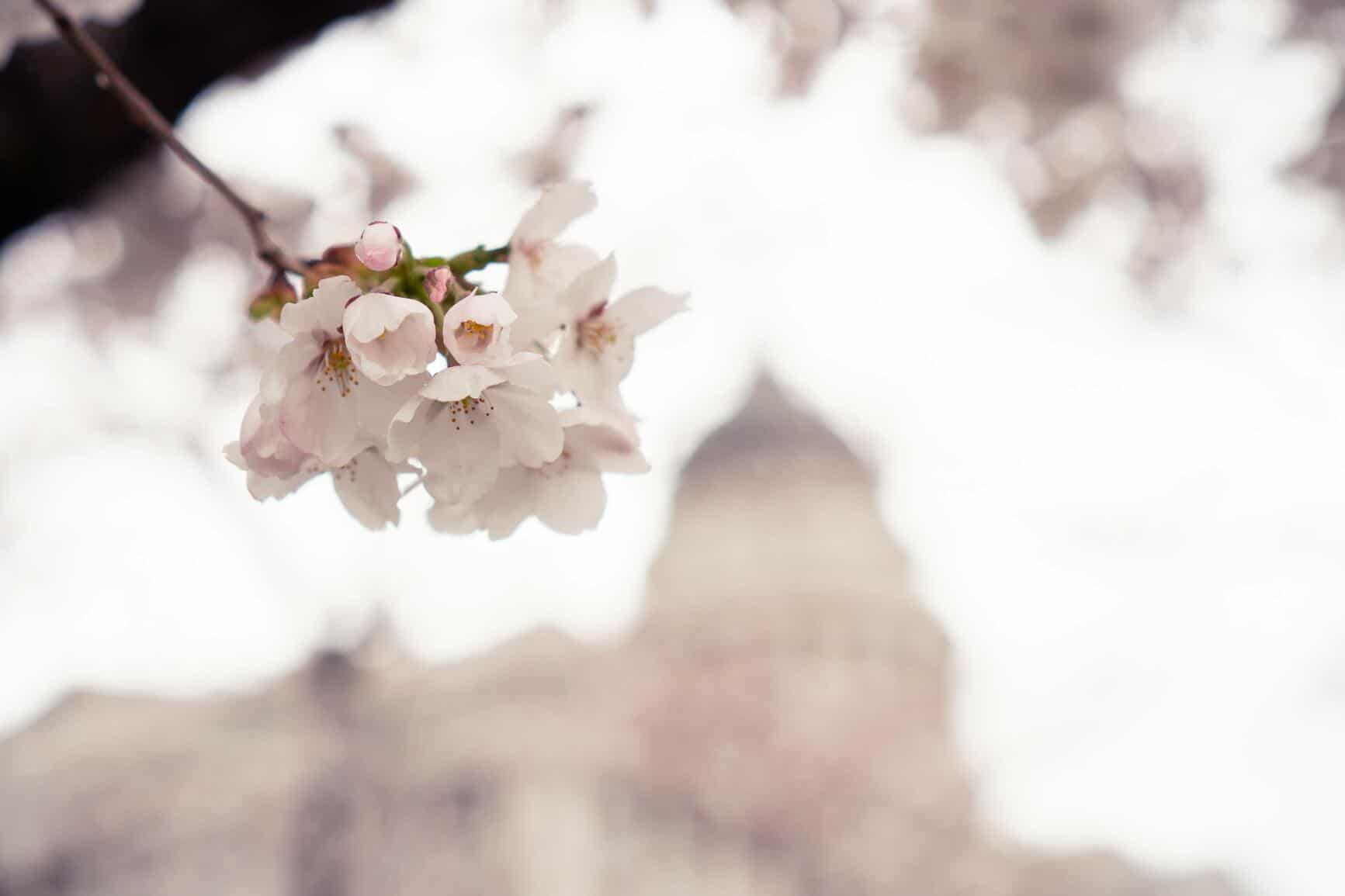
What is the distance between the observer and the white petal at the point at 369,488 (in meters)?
0.32

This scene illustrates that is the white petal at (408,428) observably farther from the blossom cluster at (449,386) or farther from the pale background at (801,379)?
the pale background at (801,379)

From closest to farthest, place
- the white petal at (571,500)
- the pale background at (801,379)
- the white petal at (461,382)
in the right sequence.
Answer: the white petal at (461,382)
the white petal at (571,500)
the pale background at (801,379)

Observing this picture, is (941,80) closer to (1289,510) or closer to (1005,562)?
(1005,562)

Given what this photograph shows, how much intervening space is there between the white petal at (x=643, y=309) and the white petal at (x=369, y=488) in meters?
0.14

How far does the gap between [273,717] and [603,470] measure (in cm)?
196

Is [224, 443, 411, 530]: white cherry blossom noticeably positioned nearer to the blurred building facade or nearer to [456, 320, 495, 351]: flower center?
[456, 320, 495, 351]: flower center

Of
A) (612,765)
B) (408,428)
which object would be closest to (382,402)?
(408,428)

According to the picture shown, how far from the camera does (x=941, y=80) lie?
5.40ft

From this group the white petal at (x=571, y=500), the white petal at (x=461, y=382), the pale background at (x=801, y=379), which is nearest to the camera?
the white petal at (x=461, y=382)

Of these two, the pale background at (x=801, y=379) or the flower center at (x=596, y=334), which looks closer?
the flower center at (x=596, y=334)

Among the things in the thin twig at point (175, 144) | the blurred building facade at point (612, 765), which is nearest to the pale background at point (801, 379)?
the blurred building facade at point (612, 765)

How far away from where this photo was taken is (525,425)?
32 cm

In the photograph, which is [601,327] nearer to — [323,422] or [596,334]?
[596,334]

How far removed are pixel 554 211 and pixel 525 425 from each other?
0.41 ft
